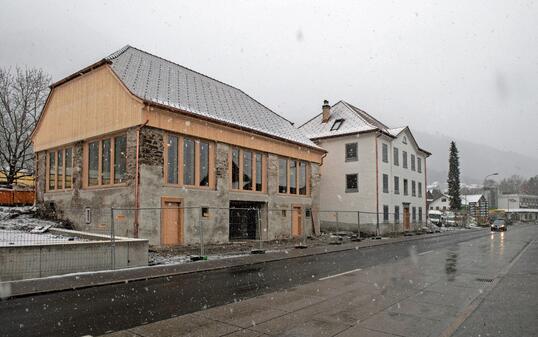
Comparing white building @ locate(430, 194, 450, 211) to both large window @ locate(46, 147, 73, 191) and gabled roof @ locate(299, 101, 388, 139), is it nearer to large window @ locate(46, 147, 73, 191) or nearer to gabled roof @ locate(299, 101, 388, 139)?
gabled roof @ locate(299, 101, 388, 139)

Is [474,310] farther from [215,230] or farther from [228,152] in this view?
[228,152]

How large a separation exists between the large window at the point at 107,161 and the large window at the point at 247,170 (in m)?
6.39

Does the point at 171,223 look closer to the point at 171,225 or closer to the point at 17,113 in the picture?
the point at 171,225

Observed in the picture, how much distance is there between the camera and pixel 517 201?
490 ft

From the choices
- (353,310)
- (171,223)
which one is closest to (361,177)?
(171,223)

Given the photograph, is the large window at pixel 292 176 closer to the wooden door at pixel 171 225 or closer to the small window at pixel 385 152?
the wooden door at pixel 171 225

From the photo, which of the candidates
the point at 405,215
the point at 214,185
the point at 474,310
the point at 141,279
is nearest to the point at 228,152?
the point at 214,185

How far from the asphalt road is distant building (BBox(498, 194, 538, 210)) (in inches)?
6361

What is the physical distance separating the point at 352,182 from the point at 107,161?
23.9 meters

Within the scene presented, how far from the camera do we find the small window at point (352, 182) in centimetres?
3678

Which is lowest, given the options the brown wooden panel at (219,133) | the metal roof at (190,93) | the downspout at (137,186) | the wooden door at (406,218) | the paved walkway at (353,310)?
the wooden door at (406,218)

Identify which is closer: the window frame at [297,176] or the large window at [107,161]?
the large window at [107,161]

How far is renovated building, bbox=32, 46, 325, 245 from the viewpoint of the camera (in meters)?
18.3

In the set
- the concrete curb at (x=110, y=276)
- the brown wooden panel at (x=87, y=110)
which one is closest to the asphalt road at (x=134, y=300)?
the concrete curb at (x=110, y=276)
